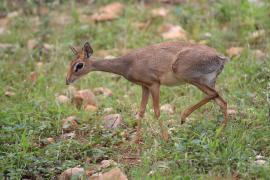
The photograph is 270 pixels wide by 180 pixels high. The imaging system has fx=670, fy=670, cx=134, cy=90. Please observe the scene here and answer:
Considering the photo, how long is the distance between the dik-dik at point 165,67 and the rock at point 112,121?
1.24 ft

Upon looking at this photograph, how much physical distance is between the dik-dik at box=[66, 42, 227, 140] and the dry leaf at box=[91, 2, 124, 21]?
12.0ft

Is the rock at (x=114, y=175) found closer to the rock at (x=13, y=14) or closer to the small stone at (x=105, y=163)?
the small stone at (x=105, y=163)

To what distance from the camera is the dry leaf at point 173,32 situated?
35.2 feet

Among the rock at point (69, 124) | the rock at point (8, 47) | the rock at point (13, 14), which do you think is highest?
the rock at point (13, 14)

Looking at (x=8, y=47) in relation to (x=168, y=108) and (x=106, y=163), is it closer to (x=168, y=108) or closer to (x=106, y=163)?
(x=168, y=108)

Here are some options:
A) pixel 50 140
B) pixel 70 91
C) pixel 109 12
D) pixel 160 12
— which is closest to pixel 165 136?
pixel 50 140

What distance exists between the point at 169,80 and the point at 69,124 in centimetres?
140

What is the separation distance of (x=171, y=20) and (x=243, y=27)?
4.35 ft

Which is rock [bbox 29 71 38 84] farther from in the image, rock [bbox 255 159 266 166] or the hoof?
rock [bbox 255 159 266 166]

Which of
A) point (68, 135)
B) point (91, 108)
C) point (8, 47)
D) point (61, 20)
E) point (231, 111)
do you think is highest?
point (61, 20)

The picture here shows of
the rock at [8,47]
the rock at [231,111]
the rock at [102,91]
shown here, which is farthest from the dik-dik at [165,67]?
the rock at [8,47]

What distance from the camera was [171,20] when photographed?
11.5 meters

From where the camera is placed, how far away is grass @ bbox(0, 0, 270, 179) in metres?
6.64

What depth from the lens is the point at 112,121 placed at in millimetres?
8195
